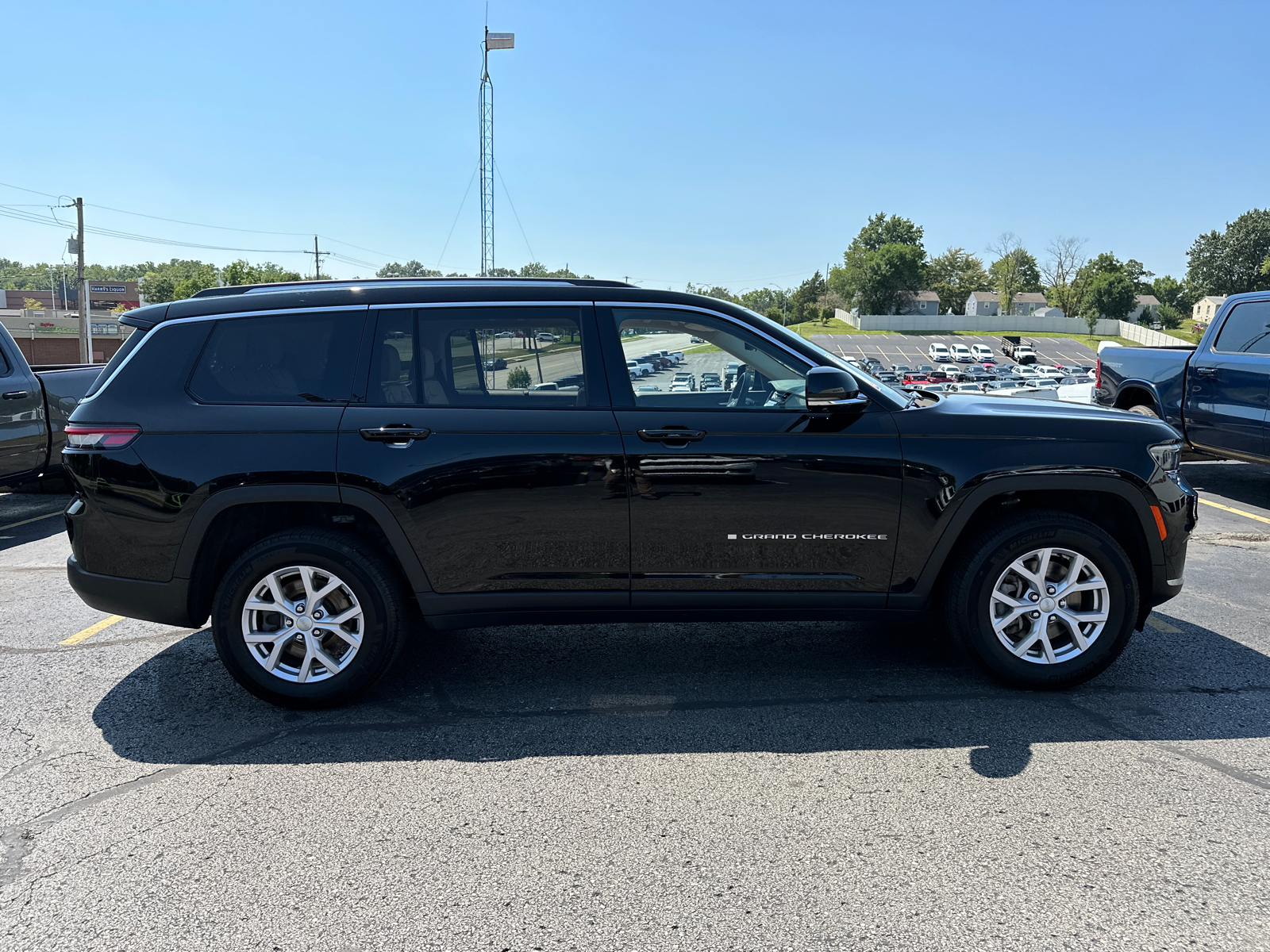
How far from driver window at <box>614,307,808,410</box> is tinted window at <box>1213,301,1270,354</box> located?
7.19m

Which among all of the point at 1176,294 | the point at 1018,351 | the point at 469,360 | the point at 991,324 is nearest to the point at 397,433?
the point at 469,360

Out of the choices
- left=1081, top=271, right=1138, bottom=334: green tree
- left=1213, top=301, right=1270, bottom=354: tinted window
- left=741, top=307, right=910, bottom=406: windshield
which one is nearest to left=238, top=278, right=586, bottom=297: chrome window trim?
left=741, top=307, right=910, bottom=406: windshield

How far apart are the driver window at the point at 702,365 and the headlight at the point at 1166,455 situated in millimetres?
1686

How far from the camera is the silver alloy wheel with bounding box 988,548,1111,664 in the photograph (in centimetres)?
413

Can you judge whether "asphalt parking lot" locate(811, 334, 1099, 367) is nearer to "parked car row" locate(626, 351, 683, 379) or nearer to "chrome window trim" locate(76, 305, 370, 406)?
"parked car row" locate(626, 351, 683, 379)

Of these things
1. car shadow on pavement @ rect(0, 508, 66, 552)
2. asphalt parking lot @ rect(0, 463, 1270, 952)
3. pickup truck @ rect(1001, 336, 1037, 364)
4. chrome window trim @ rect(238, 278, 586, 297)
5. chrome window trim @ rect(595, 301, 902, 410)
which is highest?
pickup truck @ rect(1001, 336, 1037, 364)

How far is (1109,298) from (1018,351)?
35.3 m

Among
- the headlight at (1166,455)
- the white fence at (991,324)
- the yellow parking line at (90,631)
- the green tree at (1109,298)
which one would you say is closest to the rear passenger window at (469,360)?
the yellow parking line at (90,631)

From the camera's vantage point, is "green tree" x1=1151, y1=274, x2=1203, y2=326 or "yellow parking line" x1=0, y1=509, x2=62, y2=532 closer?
"yellow parking line" x1=0, y1=509, x2=62, y2=532

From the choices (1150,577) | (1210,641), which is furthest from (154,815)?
(1210,641)

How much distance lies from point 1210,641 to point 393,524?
4426 mm

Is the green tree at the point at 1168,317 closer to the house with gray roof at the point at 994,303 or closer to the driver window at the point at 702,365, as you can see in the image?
the house with gray roof at the point at 994,303

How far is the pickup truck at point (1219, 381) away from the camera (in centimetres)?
872

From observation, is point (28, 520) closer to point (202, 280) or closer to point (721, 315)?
point (721, 315)
